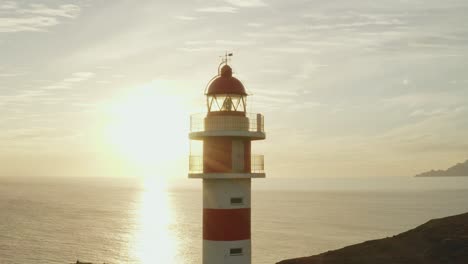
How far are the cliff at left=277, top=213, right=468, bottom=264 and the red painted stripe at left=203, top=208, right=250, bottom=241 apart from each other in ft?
28.1

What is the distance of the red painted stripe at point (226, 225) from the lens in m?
16.8

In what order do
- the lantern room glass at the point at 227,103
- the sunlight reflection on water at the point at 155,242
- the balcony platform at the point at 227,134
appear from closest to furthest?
the balcony platform at the point at 227,134 < the lantern room glass at the point at 227,103 < the sunlight reflection on water at the point at 155,242

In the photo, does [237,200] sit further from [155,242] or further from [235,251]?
[155,242]

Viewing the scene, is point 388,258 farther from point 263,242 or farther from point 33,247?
point 33,247

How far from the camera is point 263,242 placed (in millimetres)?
81938

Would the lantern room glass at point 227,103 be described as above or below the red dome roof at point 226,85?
below

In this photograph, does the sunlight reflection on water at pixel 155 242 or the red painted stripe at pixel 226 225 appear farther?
A: the sunlight reflection on water at pixel 155 242

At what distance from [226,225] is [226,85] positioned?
15.3ft

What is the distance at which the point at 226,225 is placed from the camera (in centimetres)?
1684

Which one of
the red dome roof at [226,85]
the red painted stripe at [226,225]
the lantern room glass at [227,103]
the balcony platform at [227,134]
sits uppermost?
the red dome roof at [226,85]

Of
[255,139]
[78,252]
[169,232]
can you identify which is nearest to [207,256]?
[255,139]

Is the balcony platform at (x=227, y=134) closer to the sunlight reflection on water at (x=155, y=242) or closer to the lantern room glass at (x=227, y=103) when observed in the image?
the lantern room glass at (x=227, y=103)

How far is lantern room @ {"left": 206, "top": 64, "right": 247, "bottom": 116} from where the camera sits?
56.3ft

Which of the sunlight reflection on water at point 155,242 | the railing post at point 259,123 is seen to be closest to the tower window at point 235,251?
the railing post at point 259,123
